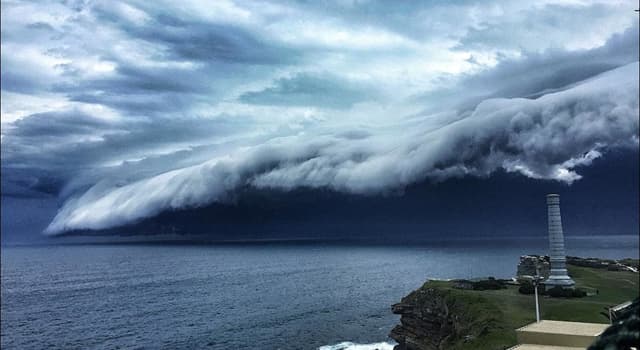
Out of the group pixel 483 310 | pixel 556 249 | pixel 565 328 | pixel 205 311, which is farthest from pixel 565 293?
pixel 205 311

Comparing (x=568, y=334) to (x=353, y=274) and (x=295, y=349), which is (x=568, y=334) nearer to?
(x=295, y=349)

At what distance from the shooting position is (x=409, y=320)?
7006cm

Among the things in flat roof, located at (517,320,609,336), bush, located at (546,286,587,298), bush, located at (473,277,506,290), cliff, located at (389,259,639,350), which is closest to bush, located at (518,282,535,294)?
cliff, located at (389,259,639,350)

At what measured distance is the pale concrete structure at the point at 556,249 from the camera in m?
64.9

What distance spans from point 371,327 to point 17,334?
58122 mm

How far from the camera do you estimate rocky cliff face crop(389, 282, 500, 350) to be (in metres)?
52.3

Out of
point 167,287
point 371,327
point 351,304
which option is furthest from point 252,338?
point 167,287

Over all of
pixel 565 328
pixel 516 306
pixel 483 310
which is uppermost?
pixel 565 328

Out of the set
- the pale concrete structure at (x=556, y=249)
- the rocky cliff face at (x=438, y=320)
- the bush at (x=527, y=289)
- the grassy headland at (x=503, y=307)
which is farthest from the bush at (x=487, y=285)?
the pale concrete structure at (x=556, y=249)

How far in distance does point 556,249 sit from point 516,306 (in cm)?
1248

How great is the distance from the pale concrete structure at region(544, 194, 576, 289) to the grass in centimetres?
396

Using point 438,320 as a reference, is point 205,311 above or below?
below

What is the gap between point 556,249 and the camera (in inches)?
2576

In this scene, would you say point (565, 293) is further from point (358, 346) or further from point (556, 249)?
point (358, 346)
